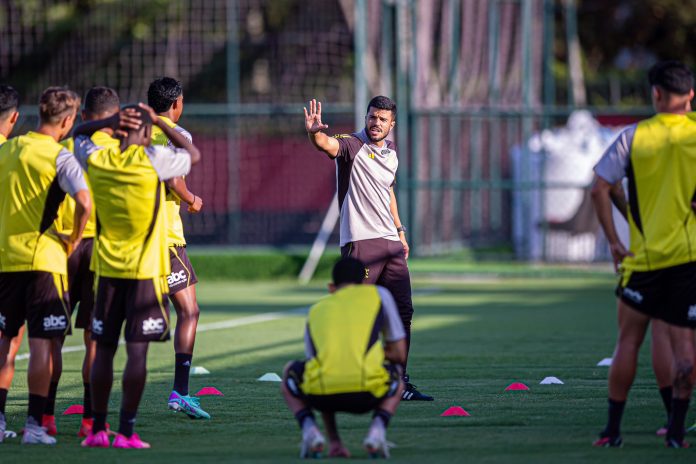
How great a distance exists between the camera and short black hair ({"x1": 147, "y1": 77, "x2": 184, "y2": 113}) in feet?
28.8

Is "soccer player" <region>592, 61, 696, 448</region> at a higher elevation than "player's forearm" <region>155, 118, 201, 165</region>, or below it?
below

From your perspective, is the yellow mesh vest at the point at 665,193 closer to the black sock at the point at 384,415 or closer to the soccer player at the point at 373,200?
the black sock at the point at 384,415

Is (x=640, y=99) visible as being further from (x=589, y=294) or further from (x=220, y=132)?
(x=589, y=294)

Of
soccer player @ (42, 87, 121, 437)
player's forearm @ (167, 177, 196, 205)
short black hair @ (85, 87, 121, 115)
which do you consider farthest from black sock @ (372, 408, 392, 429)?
short black hair @ (85, 87, 121, 115)

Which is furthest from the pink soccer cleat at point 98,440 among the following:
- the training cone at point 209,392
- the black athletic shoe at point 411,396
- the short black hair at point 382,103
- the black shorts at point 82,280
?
the short black hair at point 382,103

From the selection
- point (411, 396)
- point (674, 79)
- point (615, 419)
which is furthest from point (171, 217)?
point (674, 79)

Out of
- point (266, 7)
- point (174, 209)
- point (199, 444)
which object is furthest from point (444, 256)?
point (199, 444)

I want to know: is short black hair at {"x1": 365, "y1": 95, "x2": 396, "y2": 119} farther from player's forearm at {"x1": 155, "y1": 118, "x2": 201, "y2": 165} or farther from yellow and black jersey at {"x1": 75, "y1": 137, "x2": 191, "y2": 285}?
yellow and black jersey at {"x1": 75, "y1": 137, "x2": 191, "y2": 285}

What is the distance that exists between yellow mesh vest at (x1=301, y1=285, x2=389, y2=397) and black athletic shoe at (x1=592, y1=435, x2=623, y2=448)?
123 cm

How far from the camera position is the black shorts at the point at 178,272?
919 centimetres

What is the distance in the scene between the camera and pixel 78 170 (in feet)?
24.4

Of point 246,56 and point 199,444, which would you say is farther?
point 246,56

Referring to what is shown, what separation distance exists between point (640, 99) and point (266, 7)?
16738 mm

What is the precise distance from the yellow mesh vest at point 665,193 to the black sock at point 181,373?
3.21 metres
